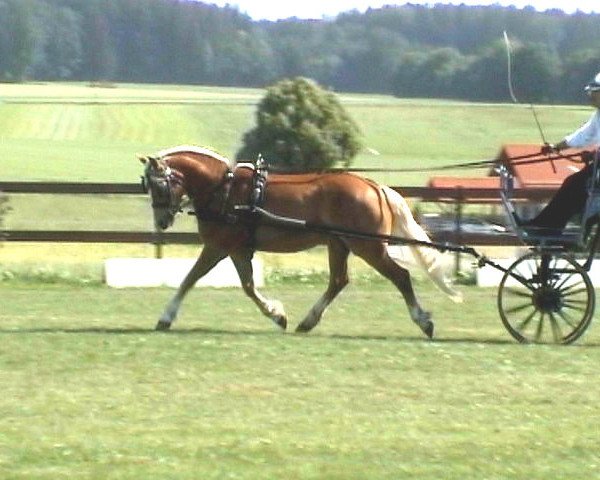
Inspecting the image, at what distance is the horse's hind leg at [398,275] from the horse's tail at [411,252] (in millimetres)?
76

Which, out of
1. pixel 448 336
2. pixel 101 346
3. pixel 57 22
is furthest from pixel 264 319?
pixel 57 22

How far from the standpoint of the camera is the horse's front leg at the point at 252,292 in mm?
13148

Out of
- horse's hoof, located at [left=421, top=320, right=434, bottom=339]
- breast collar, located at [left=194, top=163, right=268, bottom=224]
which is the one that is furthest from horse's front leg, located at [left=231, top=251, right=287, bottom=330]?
horse's hoof, located at [left=421, top=320, right=434, bottom=339]

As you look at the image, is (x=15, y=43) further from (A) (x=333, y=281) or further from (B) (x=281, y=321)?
(B) (x=281, y=321)

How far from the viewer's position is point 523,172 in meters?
38.7

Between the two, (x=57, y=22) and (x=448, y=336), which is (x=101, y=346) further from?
(x=57, y=22)

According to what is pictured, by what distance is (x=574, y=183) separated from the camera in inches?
482

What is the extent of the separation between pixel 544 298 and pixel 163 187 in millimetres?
3175

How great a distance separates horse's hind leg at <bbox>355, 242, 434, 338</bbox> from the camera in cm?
1294

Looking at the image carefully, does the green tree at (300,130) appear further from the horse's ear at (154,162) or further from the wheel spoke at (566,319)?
the wheel spoke at (566,319)

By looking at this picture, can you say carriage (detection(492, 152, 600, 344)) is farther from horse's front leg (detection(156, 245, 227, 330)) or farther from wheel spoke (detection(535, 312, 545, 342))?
horse's front leg (detection(156, 245, 227, 330))

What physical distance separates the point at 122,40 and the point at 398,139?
22382mm

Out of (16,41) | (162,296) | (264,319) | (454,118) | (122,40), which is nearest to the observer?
(264,319)

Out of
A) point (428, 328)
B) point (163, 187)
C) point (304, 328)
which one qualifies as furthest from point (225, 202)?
point (428, 328)
